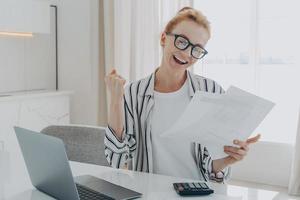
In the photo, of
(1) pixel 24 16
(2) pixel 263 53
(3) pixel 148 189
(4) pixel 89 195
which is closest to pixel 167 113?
(3) pixel 148 189

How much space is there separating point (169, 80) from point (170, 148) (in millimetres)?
267

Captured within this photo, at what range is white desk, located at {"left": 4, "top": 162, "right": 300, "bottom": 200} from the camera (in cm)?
117

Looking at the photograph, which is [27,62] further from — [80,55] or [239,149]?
[239,149]

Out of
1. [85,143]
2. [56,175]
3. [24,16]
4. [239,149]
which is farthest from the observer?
[24,16]

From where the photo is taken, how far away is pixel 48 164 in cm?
109

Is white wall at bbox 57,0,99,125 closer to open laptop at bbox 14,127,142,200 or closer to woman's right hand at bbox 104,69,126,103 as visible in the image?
woman's right hand at bbox 104,69,126,103

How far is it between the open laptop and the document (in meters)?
0.27

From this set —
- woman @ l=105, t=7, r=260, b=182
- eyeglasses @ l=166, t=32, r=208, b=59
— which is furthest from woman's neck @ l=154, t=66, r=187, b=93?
eyeglasses @ l=166, t=32, r=208, b=59

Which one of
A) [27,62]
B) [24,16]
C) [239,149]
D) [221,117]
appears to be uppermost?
[24,16]

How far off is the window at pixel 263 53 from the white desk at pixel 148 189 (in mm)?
1879

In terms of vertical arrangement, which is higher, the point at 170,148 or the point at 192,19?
the point at 192,19

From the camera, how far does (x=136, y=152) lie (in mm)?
1583

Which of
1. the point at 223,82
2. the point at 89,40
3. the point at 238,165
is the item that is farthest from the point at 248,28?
the point at 89,40

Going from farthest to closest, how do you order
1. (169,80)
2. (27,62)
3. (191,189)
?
(27,62)
(169,80)
(191,189)
